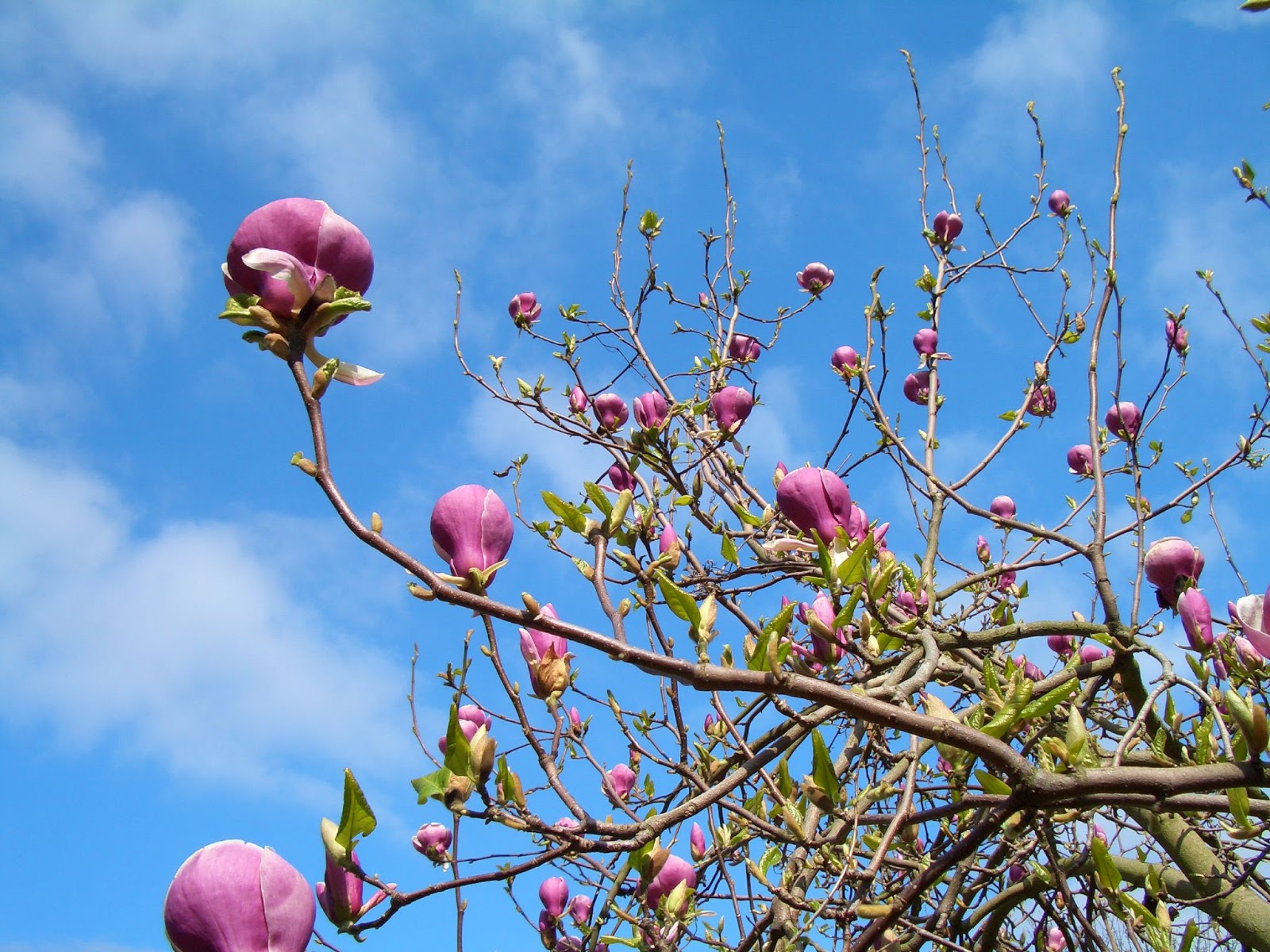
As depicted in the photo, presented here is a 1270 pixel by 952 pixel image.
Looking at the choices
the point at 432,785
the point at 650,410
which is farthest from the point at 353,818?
the point at 650,410

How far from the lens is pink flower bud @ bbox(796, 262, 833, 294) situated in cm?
379

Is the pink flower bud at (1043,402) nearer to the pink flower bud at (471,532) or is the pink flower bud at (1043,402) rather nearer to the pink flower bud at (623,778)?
the pink flower bud at (623,778)

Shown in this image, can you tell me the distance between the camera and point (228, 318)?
3.01 feet

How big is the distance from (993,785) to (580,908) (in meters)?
2.06

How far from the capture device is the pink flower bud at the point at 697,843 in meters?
2.31

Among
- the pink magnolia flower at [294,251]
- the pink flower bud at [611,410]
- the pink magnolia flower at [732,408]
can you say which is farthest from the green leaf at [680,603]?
the pink flower bud at [611,410]

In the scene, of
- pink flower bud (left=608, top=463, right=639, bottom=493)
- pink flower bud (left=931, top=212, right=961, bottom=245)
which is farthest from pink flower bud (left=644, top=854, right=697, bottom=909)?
pink flower bud (left=931, top=212, right=961, bottom=245)

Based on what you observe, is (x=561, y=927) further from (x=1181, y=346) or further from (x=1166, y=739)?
(x=1181, y=346)

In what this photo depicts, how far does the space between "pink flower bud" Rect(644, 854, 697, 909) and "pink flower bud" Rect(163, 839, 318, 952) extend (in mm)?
1109

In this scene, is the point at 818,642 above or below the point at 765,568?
below

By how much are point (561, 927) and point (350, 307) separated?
218cm

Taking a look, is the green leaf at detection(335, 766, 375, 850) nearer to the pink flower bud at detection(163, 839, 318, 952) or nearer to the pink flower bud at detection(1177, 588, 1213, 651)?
the pink flower bud at detection(163, 839, 318, 952)

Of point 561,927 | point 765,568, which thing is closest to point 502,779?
point 765,568

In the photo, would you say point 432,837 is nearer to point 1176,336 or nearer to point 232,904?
point 232,904
